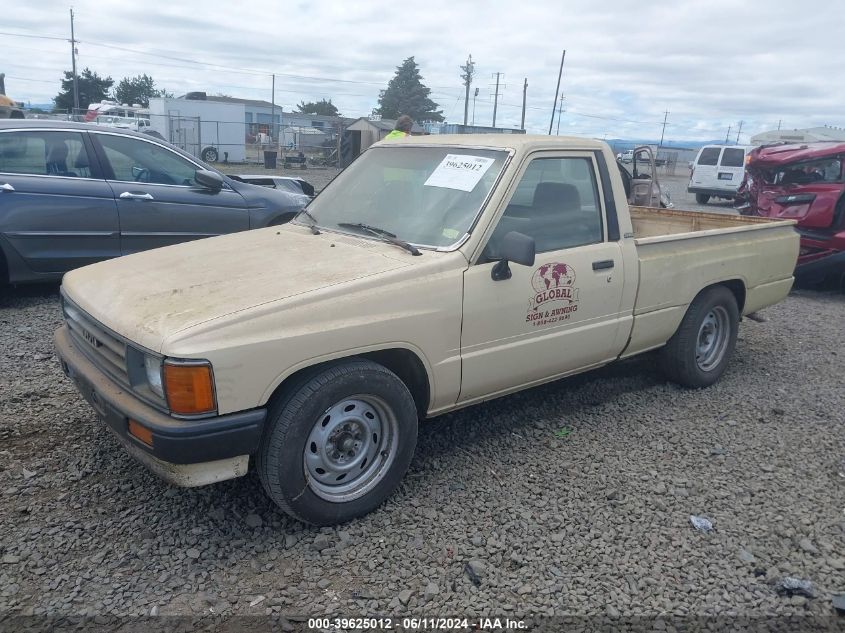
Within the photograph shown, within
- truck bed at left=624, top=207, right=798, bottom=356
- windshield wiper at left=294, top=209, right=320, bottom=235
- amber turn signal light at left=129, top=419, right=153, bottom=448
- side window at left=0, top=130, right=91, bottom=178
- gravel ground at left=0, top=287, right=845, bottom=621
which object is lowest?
gravel ground at left=0, top=287, right=845, bottom=621

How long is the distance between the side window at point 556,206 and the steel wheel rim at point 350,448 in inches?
44.3

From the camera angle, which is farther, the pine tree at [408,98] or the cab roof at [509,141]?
the pine tree at [408,98]

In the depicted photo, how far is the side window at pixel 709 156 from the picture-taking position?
22.6m

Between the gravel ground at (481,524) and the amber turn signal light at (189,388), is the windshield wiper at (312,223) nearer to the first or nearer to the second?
the gravel ground at (481,524)

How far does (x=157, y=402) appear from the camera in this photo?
107 inches

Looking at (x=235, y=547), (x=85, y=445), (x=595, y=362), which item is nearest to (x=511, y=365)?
(x=595, y=362)

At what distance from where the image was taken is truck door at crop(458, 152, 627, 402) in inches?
137

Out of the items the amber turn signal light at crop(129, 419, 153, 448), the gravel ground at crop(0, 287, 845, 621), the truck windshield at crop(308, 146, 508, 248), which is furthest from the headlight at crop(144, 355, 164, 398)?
the truck windshield at crop(308, 146, 508, 248)

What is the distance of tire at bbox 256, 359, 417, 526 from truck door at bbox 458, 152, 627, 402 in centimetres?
49

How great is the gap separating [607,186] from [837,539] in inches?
90.1

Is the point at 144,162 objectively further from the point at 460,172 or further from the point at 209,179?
the point at 460,172

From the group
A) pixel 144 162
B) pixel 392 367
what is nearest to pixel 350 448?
pixel 392 367

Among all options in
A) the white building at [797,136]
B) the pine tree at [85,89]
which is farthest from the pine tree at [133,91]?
the white building at [797,136]

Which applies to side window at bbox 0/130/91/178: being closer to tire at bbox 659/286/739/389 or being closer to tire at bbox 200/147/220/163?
tire at bbox 659/286/739/389
